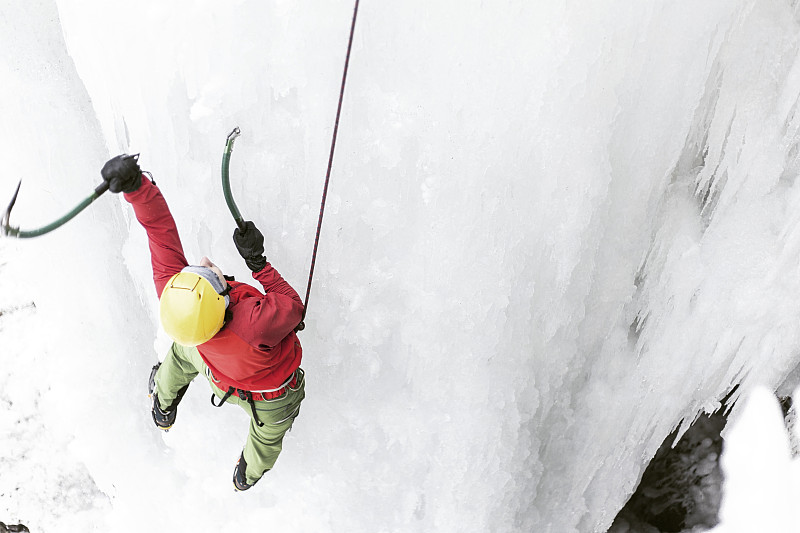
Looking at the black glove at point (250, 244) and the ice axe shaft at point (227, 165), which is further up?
the ice axe shaft at point (227, 165)

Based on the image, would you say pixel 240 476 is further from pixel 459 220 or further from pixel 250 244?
pixel 459 220

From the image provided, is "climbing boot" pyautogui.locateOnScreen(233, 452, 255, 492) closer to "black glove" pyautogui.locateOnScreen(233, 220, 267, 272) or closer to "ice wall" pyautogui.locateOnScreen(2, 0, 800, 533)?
"ice wall" pyautogui.locateOnScreen(2, 0, 800, 533)

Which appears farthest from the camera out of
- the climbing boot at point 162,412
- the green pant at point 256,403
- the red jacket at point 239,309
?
the climbing boot at point 162,412

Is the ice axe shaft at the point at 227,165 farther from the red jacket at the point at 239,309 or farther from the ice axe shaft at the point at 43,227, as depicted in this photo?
the ice axe shaft at the point at 43,227

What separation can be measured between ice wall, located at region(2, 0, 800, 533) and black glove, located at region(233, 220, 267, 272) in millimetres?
166

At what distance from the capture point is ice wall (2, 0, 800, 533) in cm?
209

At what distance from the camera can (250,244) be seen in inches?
84.4

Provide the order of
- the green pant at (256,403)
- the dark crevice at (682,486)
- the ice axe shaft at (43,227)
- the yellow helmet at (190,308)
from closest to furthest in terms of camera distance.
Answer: the ice axe shaft at (43,227) < the yellow helmet at (190,308) < the green pant at (256,403) < the dark crevice at (682,486)

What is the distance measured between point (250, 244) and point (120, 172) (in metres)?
0.49

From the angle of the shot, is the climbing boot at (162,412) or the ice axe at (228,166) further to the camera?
the climbing boot at (162,412)

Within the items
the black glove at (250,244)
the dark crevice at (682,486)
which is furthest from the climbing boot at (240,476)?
the dark crevice at (682,486)

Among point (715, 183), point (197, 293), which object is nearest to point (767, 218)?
point (715, 183)

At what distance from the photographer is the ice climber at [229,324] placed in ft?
6.23

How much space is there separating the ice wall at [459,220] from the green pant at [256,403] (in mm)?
210
